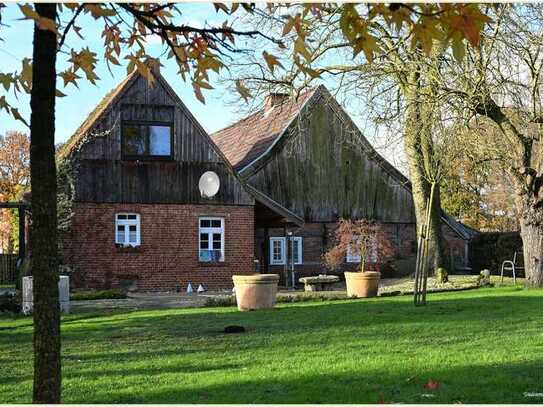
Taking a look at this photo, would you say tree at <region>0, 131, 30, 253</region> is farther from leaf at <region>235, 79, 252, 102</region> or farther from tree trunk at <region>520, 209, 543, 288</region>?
leaf at <region>235, 79, 252, 102</region>

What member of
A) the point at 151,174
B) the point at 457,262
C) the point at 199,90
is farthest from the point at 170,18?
the point at 457,262

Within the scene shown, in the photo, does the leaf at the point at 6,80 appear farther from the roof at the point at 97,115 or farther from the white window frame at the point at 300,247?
the white window frame at the point at 300,247

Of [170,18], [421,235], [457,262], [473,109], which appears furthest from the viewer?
[457,262]

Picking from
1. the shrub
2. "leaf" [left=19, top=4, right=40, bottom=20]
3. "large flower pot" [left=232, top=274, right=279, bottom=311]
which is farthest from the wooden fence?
"leaf" [left=19, top=4, right=40, bottom=20]

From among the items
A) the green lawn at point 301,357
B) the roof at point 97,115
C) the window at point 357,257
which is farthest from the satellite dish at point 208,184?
the green lawn at point 301,357

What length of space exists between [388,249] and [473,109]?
1230 centimetres

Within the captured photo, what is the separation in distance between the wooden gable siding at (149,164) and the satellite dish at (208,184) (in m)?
0.23

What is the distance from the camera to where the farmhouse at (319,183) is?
3203 cm

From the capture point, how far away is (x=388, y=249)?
30.4m

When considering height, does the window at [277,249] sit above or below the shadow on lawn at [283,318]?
above

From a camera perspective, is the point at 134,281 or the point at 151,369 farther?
the point at 134,281

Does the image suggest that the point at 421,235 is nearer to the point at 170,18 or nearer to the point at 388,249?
the point at 170,18

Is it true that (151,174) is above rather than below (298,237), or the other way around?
above

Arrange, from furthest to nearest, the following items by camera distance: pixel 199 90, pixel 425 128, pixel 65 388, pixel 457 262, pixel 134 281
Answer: pixel 457 262, pixel 134 281, pixel 425 128, pixel 65 388, pixel 199 90
